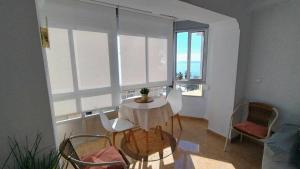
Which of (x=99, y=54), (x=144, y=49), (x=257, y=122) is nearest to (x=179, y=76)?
(x=144, y=49)

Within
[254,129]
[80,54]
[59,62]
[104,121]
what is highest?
[80,54]

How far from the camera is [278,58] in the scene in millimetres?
2195

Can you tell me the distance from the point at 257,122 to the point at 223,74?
96cm

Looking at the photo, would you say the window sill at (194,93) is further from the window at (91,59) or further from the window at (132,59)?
the window at (91,59)

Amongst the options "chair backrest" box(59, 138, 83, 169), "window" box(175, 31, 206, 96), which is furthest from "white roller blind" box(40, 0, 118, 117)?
"window" box(175, 31, 206, 96)

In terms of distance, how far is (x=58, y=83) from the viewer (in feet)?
7.57

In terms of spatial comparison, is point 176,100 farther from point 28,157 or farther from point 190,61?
point 28,157

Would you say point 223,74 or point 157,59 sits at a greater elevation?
point 157,59

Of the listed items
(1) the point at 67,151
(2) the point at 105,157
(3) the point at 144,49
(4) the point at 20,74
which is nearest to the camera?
(4) the point at 20,74

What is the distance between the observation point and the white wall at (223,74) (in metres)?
2.45

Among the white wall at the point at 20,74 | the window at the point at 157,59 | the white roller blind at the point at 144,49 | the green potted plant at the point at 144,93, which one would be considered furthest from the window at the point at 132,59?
the white wall at the point at 20,74

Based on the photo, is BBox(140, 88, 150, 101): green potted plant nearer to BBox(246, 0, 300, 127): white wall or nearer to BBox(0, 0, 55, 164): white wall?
BBox(0, 0, 55, 164): white wall

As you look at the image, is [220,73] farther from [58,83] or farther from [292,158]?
[58,83]

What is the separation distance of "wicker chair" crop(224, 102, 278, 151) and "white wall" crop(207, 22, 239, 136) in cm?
22
